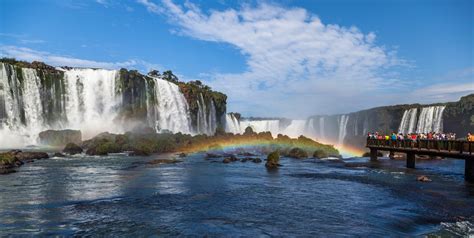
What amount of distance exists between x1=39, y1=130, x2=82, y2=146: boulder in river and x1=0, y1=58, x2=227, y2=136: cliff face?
381 cm

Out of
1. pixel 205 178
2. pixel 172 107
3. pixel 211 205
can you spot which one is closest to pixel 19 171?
pixel 205 178

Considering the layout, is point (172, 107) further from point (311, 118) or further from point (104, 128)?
point (311, 118)

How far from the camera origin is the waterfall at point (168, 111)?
65.8 m

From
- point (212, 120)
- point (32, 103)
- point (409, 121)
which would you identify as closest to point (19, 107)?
point (32, 103)

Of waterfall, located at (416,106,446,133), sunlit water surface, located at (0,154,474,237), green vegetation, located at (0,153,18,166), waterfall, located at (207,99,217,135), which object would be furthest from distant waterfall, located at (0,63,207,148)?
waterfall, located at (416,106,446,133)

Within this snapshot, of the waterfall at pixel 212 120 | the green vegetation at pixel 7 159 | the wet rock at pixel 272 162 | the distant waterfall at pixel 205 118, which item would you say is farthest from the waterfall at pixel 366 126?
the green vegetation at pixel 7 159

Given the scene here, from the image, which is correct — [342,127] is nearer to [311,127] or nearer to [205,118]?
[311,127]

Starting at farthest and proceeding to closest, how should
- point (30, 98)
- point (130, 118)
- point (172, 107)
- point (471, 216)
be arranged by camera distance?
point (172, 107)
point (130, 118)
point (30, 98)
point (471, 216)

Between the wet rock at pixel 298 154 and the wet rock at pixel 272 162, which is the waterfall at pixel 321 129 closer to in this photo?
the wet rock at pixel 298 154

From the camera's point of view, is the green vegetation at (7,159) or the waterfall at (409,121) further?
the waterfall at (409,121)

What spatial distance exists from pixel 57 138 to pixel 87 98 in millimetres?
11772

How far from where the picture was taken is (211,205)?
16297 mm

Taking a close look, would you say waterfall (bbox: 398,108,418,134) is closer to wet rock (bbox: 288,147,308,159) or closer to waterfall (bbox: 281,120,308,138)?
waterfall (bbox: 281,120,308,138)

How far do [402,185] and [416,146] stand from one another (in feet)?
32.6
